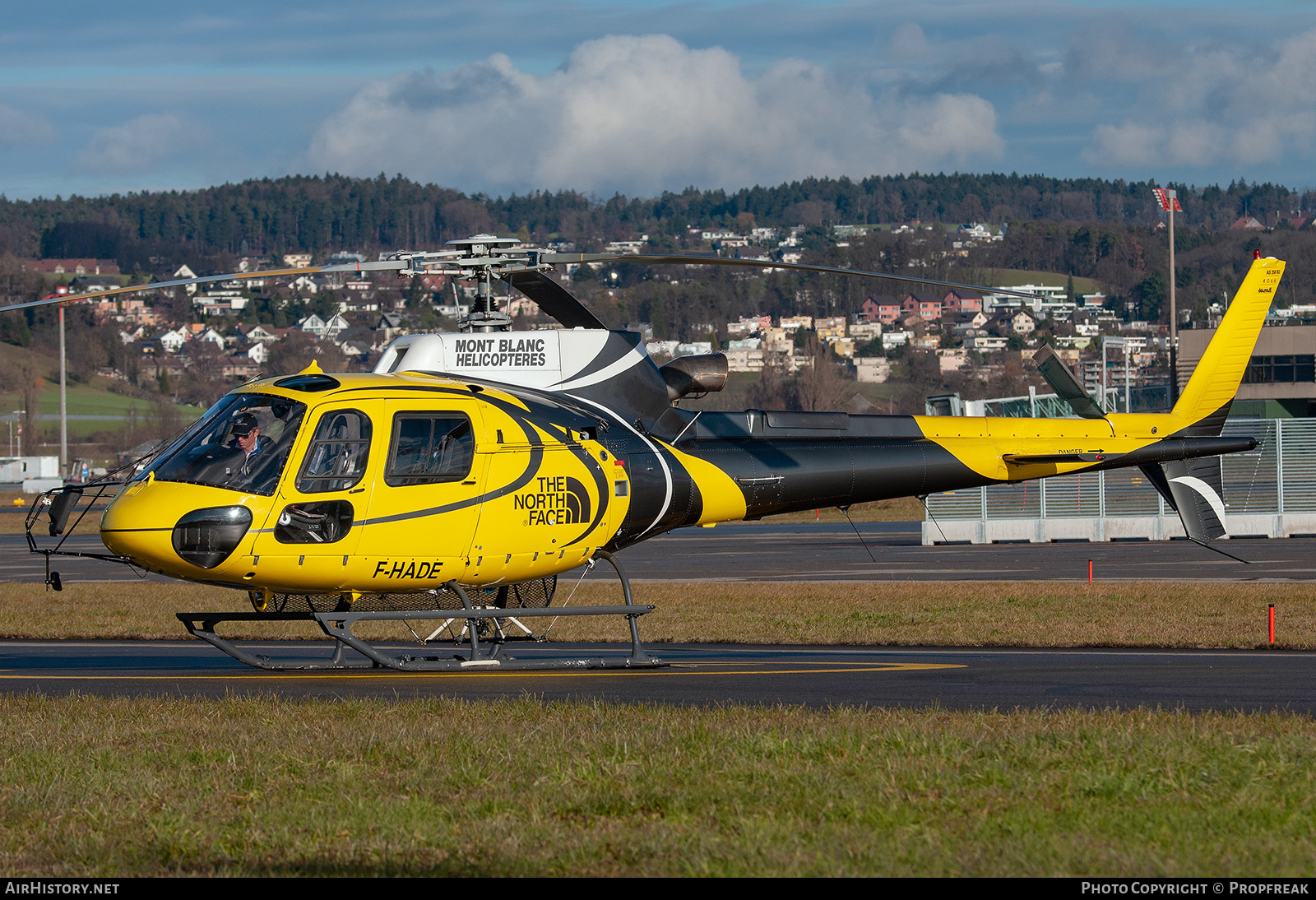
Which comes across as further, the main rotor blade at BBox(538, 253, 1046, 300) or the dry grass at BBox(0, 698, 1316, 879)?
the main rotor blade at BBox(538, 253, 1046, 300)

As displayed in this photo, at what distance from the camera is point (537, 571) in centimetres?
1520

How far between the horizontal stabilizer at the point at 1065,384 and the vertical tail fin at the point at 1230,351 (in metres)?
1.50

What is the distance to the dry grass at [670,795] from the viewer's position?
6707 mm

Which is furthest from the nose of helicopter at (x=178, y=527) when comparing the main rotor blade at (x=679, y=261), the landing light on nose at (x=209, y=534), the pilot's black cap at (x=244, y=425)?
the main rotor blade at (x=679, y=261)

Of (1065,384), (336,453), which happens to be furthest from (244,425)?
(1065,384)

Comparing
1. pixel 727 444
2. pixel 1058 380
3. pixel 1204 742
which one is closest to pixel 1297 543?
pixel 1058 380

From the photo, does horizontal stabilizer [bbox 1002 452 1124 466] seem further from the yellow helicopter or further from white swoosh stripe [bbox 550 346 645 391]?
white swoosh stripe [bbox 550 346 645 391]

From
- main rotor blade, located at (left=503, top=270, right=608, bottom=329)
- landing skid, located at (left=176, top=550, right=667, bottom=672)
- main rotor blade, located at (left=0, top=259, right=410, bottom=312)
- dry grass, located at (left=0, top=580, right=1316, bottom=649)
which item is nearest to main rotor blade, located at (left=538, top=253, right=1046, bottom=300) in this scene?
main rotor blade, located at (left=503, top=270, right=608, bottom=329)

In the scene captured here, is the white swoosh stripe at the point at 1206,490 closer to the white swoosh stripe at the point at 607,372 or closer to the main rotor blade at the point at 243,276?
the white swoosh stripe at the point at 607,372

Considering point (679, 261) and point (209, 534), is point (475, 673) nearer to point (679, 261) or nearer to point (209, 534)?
point (209, 534)

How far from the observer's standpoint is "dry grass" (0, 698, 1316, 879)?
6.71 m

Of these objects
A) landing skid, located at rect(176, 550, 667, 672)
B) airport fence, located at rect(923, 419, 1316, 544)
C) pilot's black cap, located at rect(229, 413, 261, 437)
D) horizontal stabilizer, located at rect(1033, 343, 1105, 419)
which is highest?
horizontal stabilizer, located at rect(1033, 343, 1105, 419)

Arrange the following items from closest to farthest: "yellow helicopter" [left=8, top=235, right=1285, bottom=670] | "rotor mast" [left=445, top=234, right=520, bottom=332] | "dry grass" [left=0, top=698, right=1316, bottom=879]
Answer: "dry grass" [left=0, top=698, right=1316, bottom=879], "yellow helicopter" [left=8, top=235, right=1285, bottom=670], "rotor mast" [left=445, top=234, right=520, bottom=332]

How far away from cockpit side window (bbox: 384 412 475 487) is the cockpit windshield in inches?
39.5
